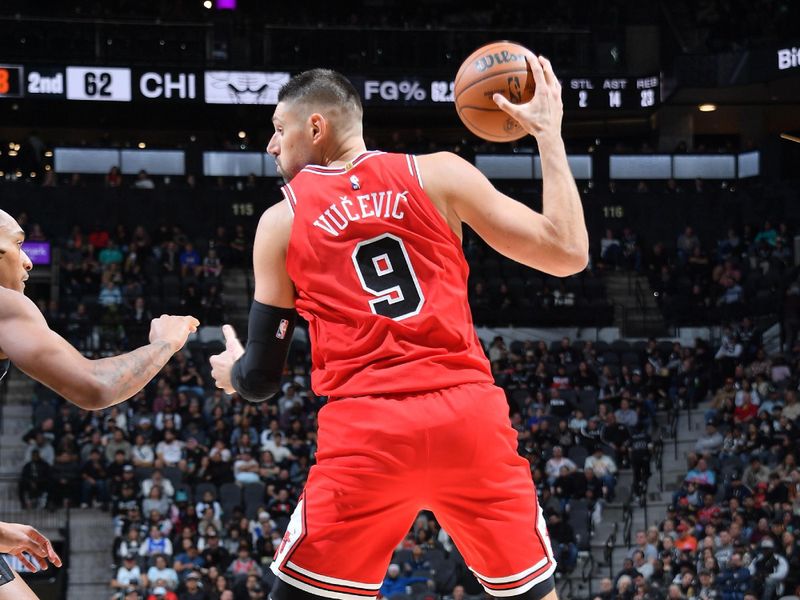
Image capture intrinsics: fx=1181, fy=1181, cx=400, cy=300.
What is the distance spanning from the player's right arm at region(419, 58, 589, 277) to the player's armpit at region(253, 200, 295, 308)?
0.46 meters

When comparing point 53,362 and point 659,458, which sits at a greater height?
point 53,362

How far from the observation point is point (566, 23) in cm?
2638

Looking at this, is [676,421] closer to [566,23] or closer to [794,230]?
[794,230]

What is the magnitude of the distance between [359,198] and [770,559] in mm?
12056

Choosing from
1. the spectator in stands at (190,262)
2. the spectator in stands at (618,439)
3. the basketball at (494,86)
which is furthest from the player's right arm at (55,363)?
the spectator in stands at (190,262)

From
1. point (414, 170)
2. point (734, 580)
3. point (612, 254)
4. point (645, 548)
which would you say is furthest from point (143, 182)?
point (414, 170)

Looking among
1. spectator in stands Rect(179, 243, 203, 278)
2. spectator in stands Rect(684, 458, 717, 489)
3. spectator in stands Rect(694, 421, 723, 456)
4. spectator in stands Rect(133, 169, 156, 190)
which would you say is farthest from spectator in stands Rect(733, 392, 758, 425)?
spectator in stands Rect(133, 169, 156, 190)

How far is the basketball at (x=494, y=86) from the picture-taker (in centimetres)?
379

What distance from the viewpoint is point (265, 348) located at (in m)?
3.72

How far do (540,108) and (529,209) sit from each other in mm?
317

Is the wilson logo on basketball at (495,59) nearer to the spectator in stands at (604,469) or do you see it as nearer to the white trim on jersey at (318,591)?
the white trim on jersey at (318,591)

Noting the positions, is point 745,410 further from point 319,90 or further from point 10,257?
point 10,257

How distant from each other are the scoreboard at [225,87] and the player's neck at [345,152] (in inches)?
801

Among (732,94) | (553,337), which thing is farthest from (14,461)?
(732,94)
